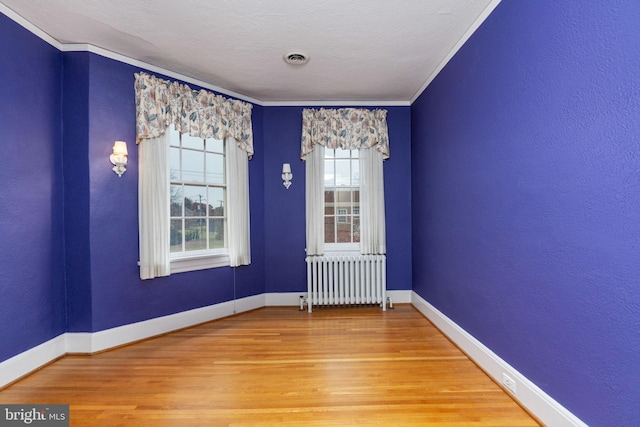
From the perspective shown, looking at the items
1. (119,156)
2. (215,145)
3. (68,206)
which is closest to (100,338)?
(68,206)

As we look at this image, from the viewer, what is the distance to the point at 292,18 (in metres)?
2.32

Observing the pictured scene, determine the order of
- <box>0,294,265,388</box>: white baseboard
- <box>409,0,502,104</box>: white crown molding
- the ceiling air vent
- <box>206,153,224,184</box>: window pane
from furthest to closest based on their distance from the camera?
<box>206,153,224,184</box>: window pane < the ceiling air vent < <box>0,294,265,388</box>: white baseboard < <box>409,0,502,104</box>: white crown molding

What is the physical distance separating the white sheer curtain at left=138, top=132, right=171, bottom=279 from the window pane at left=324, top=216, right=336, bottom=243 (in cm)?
198

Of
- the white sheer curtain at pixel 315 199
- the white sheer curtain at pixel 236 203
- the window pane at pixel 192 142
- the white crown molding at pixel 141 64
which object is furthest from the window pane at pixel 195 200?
the white sheer curtain at pixel 315 199

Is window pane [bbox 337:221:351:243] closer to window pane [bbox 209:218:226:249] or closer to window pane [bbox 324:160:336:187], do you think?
window pane [bbox 324:160:336:187]

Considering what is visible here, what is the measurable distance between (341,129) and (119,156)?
8.37ft

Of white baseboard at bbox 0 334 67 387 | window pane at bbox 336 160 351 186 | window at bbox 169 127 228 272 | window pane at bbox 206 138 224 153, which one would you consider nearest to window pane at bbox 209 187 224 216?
window at bbox 169 127 228 272

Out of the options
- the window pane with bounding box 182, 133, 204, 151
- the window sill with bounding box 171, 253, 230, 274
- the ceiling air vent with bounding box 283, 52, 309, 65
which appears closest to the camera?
the ceiling air vent with bounding box 283, 52, 309, 65

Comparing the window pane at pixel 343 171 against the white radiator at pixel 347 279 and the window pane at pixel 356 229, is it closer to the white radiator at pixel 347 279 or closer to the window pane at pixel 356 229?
the window pane at pixel 356 229

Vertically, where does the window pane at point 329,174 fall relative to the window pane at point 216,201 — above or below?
above

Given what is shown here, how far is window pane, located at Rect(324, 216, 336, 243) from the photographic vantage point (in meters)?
4.15

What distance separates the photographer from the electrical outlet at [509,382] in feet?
6.46

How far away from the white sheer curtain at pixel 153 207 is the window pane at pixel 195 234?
1.07ft

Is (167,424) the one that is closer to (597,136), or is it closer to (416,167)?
(597,136)
